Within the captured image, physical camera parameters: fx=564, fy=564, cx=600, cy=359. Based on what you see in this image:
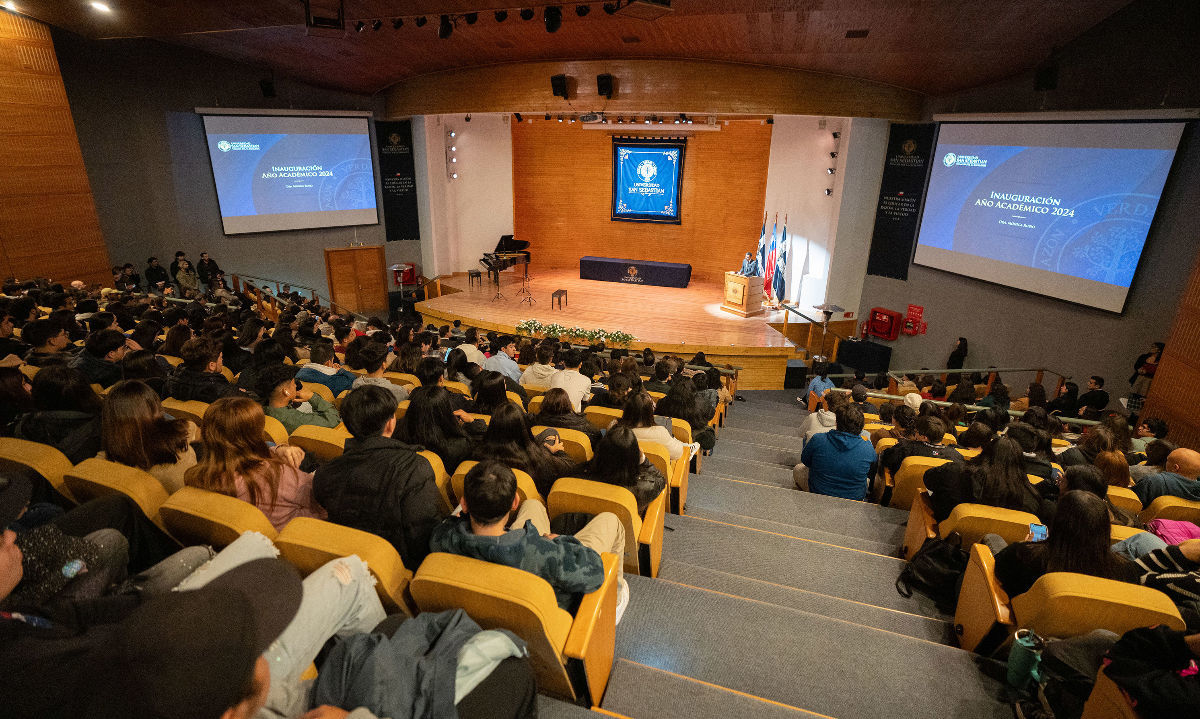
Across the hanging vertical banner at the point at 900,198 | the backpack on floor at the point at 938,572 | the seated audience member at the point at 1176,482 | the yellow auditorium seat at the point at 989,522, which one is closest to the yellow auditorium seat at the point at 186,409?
the backpack on floor at the point at 938,572

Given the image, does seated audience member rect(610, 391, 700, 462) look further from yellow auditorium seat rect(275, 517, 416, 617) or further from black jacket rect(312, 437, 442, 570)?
yellow auditorium seat rect(275, 517, 416, 617)

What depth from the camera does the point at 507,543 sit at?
74.8 inches

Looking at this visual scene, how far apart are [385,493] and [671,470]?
1.77 m

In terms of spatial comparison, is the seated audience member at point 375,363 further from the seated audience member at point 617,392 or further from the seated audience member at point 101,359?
the seated audience member at point 101,359

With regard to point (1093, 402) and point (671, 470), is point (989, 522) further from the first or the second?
point (1093, 402)

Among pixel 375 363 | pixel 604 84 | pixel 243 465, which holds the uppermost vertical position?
pixel 604 84

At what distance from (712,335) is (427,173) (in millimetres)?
7472

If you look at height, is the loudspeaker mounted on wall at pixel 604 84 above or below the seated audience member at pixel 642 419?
above

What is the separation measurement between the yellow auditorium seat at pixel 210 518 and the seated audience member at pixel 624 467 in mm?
1351

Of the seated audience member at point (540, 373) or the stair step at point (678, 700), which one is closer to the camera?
the stair step at point (678, 700)

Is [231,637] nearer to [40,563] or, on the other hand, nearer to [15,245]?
[40,563]

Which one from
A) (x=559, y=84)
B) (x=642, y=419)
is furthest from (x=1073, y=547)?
(x=559, y=84)

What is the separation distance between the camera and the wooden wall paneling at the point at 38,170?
7809 millimetres

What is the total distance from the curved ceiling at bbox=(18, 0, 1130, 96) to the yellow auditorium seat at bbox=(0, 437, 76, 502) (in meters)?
6.28
